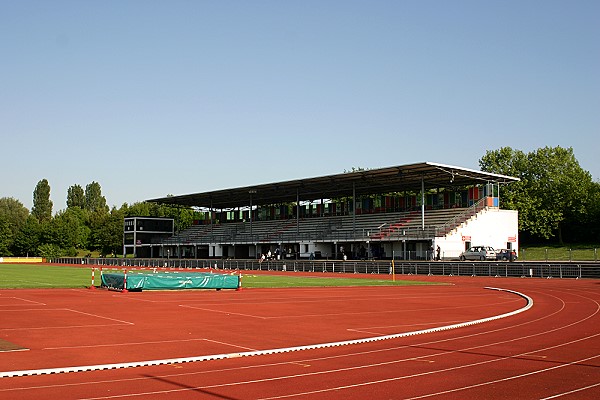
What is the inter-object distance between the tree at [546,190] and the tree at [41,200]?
373 feet

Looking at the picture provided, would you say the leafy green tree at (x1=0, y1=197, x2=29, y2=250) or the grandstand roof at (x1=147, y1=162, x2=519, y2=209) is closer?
the grandstand roof at (x1=147, y1=162, x2=519, y2=209)

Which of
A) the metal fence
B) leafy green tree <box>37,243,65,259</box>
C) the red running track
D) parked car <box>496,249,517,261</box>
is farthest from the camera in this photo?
leafy green tree <box>37,243,65,259</box>

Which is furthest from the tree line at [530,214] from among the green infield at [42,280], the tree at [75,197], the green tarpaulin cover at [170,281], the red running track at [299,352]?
the red running track at [299,352]

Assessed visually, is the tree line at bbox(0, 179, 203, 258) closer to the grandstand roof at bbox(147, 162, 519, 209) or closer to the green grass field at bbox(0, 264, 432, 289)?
the grandstand roof at bbox(147, 162, 519, 209)

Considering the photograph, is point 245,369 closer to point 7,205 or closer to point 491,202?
point 491,202

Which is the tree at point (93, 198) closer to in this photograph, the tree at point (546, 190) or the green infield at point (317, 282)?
the tree at point (546, 190)

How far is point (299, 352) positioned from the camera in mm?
14578

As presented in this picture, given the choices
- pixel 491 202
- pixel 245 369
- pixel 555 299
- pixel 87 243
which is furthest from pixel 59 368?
pixel 87 243

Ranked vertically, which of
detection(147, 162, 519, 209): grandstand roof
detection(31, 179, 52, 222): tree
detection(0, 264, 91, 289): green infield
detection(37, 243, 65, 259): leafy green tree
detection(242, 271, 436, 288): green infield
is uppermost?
detection(31, 179, 52, 222): tree

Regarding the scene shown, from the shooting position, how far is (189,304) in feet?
88.7

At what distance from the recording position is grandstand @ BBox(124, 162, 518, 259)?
239ft

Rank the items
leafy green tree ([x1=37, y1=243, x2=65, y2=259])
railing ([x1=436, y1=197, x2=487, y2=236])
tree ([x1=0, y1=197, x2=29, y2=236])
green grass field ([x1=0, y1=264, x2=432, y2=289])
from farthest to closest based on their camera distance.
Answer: tree ([x1=0, y1=197, x2=29, y2=236]), leafy green tree ([x1=37, y1=243, x2=65, y2=259]), railing ([x1=436, y1=197, x2=487, y2=236]), green grass field ([x1=0, y1=264, x2=432, y2=289])

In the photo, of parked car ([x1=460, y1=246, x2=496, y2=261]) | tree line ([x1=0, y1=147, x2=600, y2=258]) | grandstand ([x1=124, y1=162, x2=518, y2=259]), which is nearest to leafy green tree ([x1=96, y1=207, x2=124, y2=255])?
tree line ([x1=0, y1=147, x2=600, y2=258])

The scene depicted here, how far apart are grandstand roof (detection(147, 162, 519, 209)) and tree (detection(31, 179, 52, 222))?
7503cm
